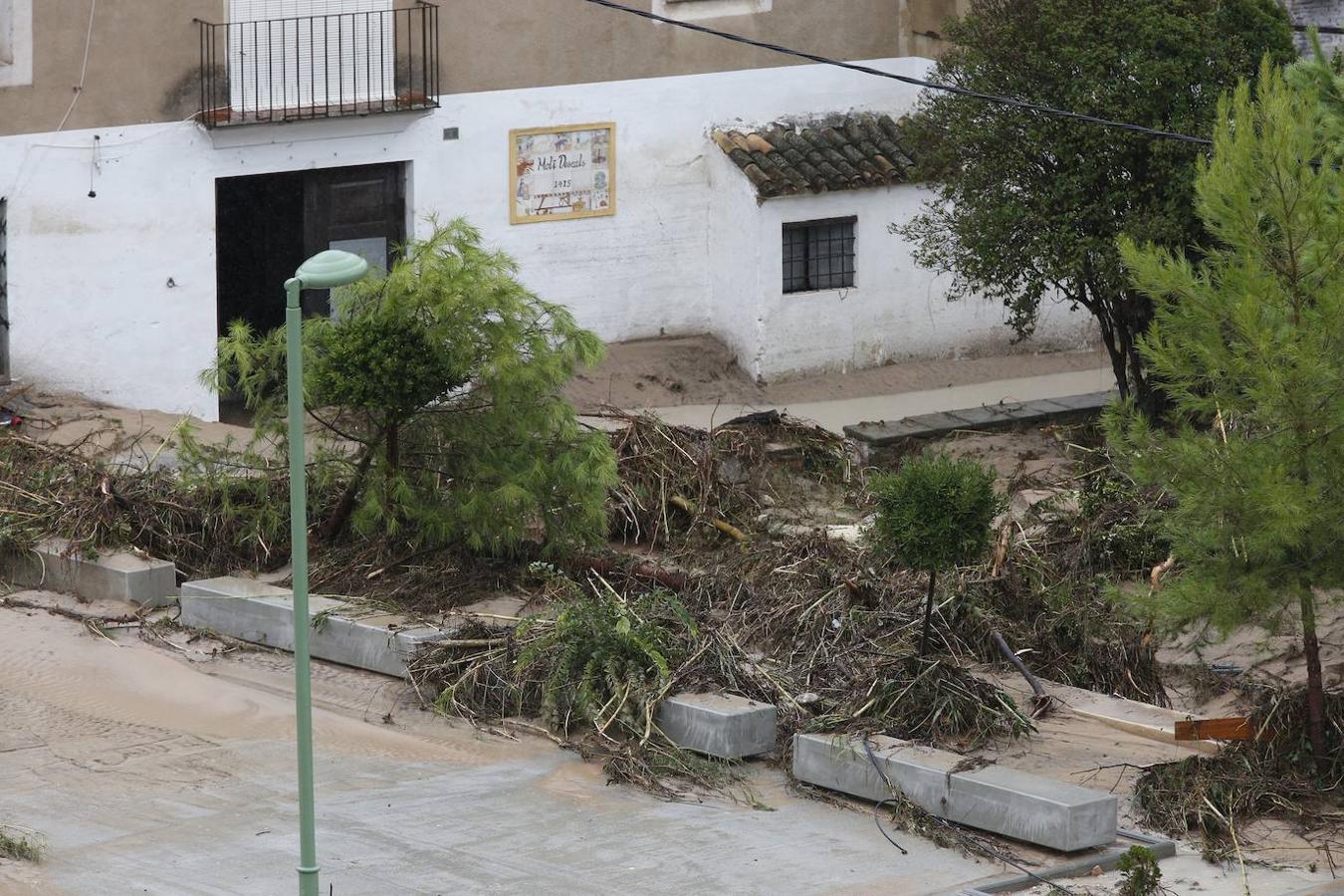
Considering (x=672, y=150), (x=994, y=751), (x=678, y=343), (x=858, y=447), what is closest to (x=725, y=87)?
(x=672, y=150)

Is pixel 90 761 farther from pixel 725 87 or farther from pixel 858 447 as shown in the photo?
pixel 725 87

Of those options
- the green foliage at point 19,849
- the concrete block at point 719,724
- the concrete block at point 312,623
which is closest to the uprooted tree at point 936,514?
the concrete block at point 719,724

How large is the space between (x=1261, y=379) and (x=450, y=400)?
6717 mm

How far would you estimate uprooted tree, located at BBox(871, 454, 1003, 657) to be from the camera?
12.4 meters

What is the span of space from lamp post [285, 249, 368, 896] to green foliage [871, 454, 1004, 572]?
13.5 feet

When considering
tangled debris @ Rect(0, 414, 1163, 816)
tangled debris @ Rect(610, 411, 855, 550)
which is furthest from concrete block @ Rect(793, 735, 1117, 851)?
tangled debris @ Rect(610, 411, 855, 550)

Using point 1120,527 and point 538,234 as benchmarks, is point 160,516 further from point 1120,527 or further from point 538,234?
point 538,234

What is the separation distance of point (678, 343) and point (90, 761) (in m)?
12.7

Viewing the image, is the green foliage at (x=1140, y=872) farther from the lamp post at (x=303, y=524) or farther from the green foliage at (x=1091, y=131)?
the green foliage at (x=1091, y=131)

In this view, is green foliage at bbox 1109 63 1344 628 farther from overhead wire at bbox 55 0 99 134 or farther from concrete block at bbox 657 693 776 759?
overhead wire at bbox 55 0 99 134

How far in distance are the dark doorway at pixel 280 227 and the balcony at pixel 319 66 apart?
846 millimetres

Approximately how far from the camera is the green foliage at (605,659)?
508 inches

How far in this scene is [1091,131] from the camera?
61.3ft

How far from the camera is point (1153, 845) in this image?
11188mm
